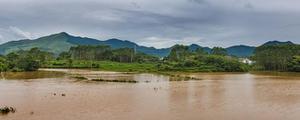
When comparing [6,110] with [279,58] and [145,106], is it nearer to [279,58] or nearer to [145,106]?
[145,106]

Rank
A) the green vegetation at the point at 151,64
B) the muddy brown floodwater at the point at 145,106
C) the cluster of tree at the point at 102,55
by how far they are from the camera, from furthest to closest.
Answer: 1. the cluster of tree at the point at 102,55
2. the green vegetation at the point at 151,64
3. the muddy brown floodwater at the point at 145,106

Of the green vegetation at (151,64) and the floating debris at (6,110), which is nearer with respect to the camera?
the floating debris at (6,110)

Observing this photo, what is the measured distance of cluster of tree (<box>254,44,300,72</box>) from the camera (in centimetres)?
8141

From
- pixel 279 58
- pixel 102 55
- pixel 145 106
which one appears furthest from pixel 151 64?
pixel 145 106

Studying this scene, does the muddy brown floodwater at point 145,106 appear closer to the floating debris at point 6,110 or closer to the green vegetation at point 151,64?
the floating debris at point 6,110

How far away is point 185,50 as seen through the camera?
106m

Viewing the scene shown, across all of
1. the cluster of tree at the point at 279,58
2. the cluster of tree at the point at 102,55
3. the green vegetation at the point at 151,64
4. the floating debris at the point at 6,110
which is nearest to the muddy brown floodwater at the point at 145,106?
the floating debris at the point at 6,110

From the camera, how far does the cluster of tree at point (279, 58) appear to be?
8141 centimetres

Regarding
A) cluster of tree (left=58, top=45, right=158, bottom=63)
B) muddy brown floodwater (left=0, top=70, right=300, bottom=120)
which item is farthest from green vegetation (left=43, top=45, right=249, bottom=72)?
muddy brown floodwater (left=0, top=70, right=300, bottom=120)

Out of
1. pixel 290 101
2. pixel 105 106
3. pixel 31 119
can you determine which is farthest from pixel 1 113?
pixel 290 101

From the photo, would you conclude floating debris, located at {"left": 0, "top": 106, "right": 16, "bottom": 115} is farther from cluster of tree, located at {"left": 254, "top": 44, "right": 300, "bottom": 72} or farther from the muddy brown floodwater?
cluster of tree, located at {"left": 254, "top": 44, "right": 300, "bottom": 72}

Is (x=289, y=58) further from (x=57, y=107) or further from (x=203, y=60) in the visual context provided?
(x=57, y=107)

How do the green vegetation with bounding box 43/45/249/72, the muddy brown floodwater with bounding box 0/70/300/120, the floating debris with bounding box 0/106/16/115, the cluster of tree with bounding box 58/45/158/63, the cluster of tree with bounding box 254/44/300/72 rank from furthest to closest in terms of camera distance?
the cluster of tree with bounding box 58/45/158/63 < the cluster of tree with bounding box 254/44/300/72 < the green vegetation with bounding box 43/45/249/72 < the floating debris with bounding box 0/106/16/115 < the muddy brown floodwater with bounding box 0/70/300/120

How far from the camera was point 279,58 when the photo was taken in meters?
83.5
